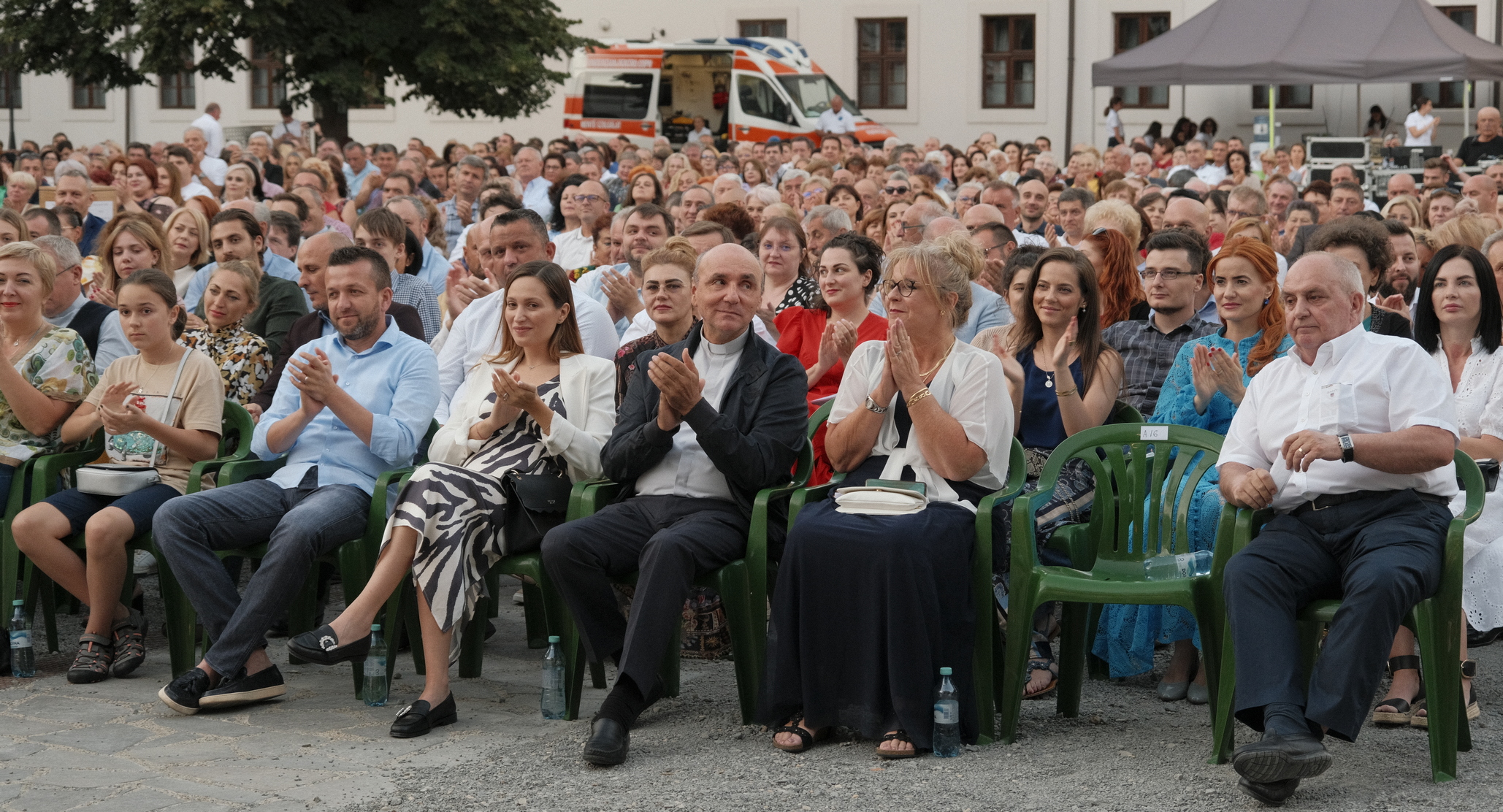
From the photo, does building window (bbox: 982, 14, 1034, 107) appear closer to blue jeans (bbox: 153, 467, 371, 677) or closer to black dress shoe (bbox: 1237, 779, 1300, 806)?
blue jeans (bbox: 153, 467, 371, 677)

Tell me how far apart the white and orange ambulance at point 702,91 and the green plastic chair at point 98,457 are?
1830cm

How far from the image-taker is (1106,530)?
4945mm

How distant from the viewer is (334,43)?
986 inches

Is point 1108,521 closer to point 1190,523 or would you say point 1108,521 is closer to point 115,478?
point 1190,523

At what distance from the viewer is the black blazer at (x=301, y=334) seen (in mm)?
6020

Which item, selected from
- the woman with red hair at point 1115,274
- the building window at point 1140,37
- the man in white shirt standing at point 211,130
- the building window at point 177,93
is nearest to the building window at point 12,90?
the building window at point 177,93

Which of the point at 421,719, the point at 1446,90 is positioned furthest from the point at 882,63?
the point at 421,719

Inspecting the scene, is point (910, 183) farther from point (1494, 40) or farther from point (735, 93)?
point (1494, 40)

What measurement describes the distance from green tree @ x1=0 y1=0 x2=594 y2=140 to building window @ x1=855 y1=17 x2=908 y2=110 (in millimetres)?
6468

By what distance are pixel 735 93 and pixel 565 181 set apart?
13.1 metres

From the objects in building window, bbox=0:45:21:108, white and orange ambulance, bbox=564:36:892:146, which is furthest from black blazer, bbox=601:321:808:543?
building window, bbox=0:45:21:108

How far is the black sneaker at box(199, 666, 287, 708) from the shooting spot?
16.0 ft

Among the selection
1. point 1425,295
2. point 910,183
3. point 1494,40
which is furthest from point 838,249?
point 1494,40

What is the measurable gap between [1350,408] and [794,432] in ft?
5.26
